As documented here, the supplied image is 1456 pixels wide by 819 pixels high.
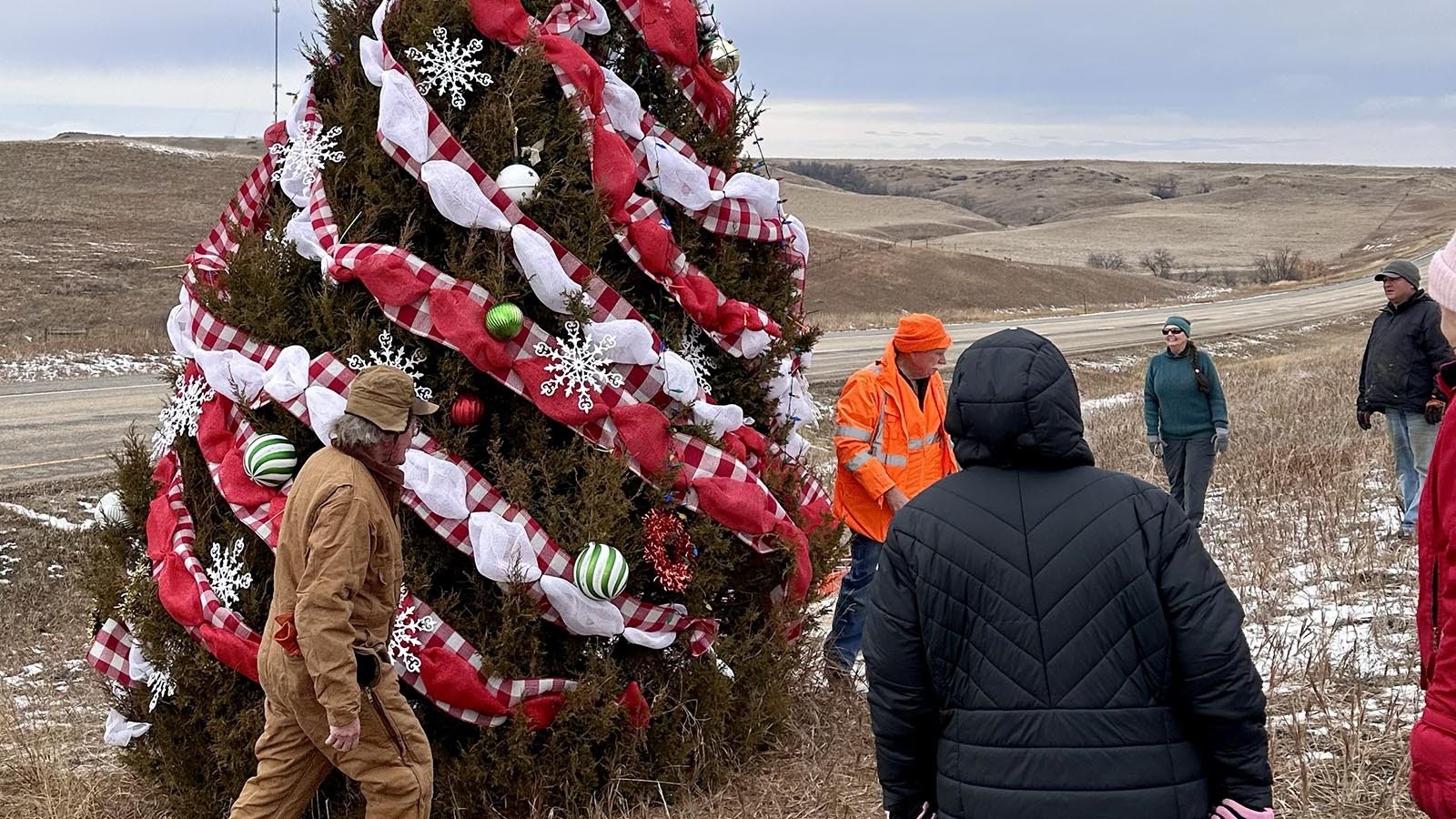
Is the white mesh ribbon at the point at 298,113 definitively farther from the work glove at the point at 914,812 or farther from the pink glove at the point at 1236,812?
the pink glove at the point at 1236,812

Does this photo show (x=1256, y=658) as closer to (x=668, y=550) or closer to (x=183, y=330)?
(x=668, y=550)

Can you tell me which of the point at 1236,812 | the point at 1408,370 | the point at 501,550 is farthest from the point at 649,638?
the point at 1408,370

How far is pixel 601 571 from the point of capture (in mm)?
3910

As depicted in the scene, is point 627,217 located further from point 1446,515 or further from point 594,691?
point 1446,515

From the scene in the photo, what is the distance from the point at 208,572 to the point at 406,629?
28.3 inches

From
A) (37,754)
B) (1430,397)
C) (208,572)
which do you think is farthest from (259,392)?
(1430,397)

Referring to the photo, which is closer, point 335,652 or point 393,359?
point 335,652

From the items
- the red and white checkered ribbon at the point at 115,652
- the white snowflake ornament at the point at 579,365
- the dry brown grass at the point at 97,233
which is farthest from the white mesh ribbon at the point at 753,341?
the dry brown grass at the point at 97,233

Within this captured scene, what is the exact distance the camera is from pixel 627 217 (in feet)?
14.1

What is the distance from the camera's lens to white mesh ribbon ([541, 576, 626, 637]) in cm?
396

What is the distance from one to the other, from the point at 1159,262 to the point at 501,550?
252ft

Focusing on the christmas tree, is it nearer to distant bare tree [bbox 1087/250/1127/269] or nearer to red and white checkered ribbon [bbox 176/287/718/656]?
red and white checkered ribbon [bbox 176/287/718/656]

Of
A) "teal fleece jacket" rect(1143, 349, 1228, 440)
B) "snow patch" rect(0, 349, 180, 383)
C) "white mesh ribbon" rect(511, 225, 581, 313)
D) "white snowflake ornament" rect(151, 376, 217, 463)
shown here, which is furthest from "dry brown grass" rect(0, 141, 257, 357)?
"white mesh ribbon" rect(511, 225, 581, 313)

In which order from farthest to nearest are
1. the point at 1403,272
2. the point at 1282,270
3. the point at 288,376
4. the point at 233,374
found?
the point at 1282,270 → the point at 1403,272 → the point at 233,374 → the point at 288,376
